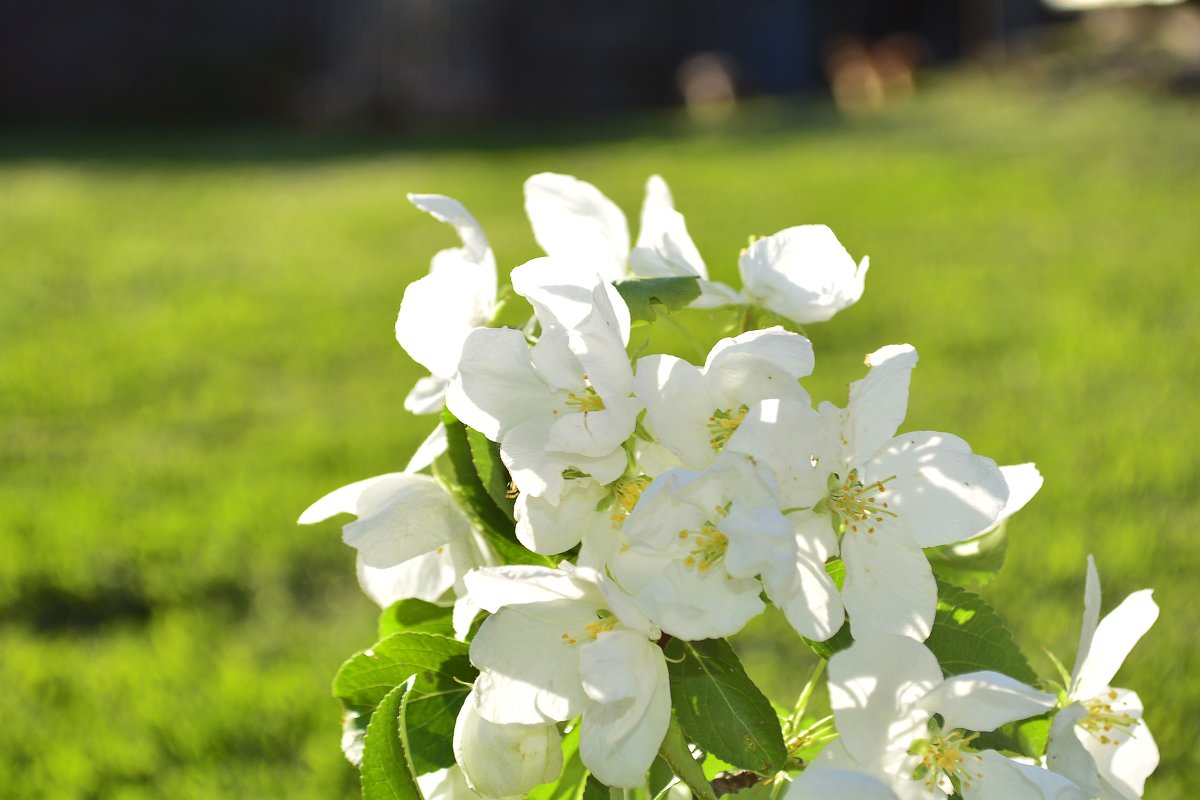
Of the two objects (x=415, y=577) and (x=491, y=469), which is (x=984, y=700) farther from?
(x=415, y=577)

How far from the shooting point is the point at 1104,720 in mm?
997

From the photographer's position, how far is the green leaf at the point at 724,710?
36.5 inches

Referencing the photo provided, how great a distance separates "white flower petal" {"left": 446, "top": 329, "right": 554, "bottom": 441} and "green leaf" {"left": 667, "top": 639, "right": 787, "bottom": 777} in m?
0.21

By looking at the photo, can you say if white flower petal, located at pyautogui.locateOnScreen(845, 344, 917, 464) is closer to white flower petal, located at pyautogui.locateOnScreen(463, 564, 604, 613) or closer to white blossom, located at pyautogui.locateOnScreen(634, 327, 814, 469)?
white blossom, located at pyautogui.locateOnScreen(634, 327, 814, 469)

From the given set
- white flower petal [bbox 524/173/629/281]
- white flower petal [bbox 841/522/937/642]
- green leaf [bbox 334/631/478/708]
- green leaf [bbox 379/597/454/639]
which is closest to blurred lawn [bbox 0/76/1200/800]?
green leaf [bbox 379/597/454/639]

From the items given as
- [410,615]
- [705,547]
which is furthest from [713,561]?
[410,615]

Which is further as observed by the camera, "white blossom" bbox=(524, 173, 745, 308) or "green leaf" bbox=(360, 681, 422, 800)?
"white blossom" bbox=(524, 173, 745, 308)

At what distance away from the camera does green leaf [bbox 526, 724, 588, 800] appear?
41.9 inches

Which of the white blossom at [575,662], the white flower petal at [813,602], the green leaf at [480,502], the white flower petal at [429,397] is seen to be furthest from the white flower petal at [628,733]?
the white flower petal at [429,397]

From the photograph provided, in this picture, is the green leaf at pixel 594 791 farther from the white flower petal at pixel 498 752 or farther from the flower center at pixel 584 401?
the flower center at pixel 584 401

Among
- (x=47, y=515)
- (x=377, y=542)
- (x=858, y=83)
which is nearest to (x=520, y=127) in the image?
(x=858, y=83)

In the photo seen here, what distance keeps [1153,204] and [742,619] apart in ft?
21.2

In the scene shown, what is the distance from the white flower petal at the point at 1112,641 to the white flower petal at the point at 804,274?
0.31 metres

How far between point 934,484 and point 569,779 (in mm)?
407
